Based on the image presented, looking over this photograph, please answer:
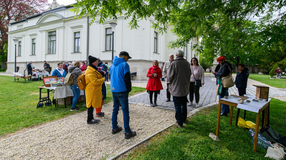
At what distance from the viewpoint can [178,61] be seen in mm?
4004

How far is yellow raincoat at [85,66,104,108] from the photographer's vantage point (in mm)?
4094

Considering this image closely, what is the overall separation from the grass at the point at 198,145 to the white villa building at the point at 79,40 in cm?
1191

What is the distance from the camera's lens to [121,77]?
344 centimetres

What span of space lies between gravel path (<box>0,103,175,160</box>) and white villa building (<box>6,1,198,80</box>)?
10.5 meters

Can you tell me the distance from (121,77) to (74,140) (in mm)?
1703

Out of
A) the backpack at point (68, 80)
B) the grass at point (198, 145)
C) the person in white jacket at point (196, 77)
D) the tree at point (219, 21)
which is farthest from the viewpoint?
the person in white jacket at point (196, 77)

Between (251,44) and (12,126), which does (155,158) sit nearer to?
(12,126)

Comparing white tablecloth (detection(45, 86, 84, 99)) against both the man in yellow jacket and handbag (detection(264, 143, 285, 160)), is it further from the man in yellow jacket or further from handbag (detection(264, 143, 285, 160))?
handbag (detection(264, 143, 285, 160))

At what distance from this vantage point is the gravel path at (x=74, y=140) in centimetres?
290

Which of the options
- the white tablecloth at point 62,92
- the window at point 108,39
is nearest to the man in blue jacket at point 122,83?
the white tablecloth at point 62,92

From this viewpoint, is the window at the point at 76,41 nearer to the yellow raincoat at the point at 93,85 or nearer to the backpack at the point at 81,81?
the backpack at the point at 81,81

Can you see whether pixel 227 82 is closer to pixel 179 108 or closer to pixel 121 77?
pixel 179 108

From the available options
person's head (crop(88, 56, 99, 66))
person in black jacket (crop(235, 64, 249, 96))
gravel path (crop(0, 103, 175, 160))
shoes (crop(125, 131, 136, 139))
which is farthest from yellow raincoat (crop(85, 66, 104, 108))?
person in black jacket (crop(235, 64, 249, 96))

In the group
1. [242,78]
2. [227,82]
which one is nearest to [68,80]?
[227,82]
